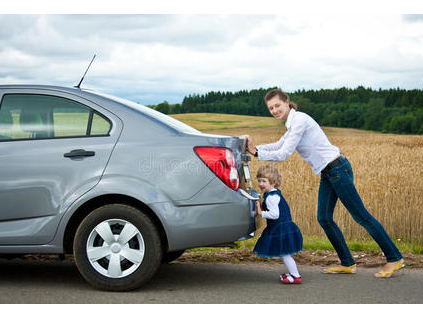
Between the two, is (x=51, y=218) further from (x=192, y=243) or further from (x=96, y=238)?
(x=192, y=243)

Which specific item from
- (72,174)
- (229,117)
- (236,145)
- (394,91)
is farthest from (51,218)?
(394,91)

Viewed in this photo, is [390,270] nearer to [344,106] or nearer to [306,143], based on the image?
[306,143]

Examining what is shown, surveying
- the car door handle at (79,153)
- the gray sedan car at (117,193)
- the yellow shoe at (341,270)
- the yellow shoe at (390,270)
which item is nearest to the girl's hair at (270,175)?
the gray sedan car at (117,193)

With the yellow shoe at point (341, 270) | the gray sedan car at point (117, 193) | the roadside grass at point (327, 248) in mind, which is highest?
the gray sedan car at point (117, 193)

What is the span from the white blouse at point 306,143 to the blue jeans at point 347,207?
0.13 meters

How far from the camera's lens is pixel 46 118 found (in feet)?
15.8

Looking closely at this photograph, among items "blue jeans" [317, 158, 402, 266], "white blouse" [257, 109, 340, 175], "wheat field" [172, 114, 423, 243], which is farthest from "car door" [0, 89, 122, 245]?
"wheat field" [172, 114, 423, 243]

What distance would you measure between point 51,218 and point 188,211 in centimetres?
115

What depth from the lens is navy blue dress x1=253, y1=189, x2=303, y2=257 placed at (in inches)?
198

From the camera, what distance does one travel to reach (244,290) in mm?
4855

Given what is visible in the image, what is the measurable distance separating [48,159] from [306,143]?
2.40 metres

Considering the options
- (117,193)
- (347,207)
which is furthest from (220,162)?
(347,207)

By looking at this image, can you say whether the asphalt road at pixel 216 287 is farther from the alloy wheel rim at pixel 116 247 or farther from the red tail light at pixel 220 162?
the red tail light at pixel 220 162

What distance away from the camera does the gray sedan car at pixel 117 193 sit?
4.52 meters
